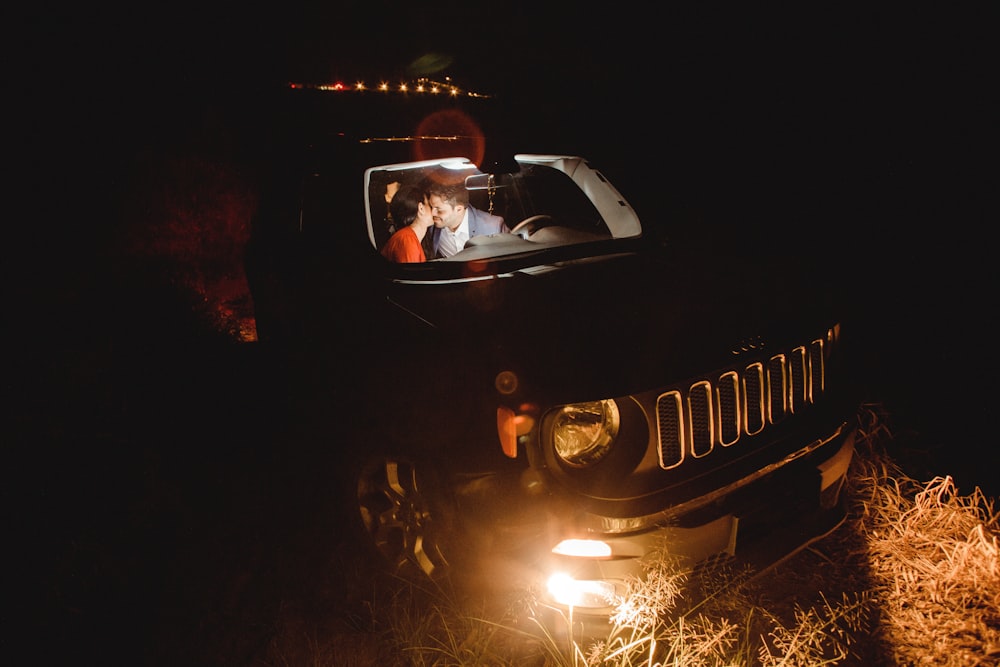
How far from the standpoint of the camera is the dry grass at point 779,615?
1923 millimetres

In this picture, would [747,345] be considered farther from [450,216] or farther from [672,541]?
[450,216]

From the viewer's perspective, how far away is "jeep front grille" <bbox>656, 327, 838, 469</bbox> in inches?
70.2

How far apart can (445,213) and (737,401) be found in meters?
1.98

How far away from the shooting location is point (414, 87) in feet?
57.5

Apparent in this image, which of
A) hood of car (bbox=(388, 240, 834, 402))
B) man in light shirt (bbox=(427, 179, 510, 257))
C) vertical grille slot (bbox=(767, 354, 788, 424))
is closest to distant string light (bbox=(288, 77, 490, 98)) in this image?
man in light shirt (bbox=(427, 179, 510, 257))

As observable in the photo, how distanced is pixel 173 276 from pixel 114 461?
408cm

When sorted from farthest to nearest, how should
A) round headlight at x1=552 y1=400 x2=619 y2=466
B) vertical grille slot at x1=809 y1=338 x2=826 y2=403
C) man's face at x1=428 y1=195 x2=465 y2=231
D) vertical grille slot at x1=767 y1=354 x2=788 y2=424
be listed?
man's face at x1=428 y1=195 x2=465 y2=231, vertical grille slot at x1=809 y1=338 x2=826 y2=403, vertical grille slot at x1=767 y1=354 x2=788 y2=424, round headlight at x1=552 y1=400 x2=619 y2=466

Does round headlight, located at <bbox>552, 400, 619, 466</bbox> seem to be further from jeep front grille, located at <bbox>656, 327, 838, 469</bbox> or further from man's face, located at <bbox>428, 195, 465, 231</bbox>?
man's face, located at <bbox>428, 195, 465, 231</bbox>

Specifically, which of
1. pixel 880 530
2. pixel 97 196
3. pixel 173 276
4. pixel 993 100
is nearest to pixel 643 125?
pixel 993 100

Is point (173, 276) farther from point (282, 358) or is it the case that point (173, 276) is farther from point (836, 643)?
point (836, 643)

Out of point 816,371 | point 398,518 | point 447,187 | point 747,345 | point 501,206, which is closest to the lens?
point 747,345

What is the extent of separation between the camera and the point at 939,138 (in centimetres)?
534

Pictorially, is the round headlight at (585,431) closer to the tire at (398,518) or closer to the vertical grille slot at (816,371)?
the tire at (398,518)

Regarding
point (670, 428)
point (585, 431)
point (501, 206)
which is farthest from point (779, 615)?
point (501, 206)
